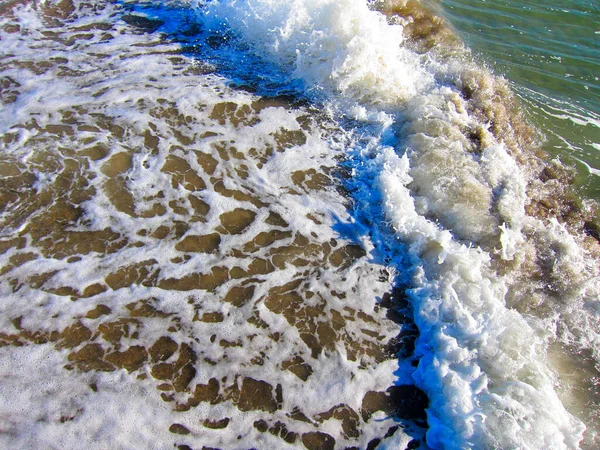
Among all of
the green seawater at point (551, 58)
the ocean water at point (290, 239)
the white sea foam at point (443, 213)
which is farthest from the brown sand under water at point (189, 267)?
the green seawater at point (551, 58)

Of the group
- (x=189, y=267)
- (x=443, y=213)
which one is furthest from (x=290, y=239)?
(x=443, y=213)

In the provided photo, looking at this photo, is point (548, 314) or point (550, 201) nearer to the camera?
point (548, 314)

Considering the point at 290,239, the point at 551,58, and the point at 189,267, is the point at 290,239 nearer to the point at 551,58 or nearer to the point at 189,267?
the point at 189,267

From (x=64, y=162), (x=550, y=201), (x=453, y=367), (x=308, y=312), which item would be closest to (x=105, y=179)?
(x=64, y=162)

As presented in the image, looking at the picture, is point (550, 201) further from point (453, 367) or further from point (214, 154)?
point (214, 154)

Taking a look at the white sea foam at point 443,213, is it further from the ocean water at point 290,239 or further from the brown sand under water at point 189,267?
the brown sand under water at point 189,267

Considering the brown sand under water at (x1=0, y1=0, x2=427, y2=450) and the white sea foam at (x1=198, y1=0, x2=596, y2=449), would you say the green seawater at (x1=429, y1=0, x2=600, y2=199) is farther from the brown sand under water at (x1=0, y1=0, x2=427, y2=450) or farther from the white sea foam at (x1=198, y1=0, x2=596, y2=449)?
the brown sand under water at (x1=0, y1=0, x2=427, y2=450)
